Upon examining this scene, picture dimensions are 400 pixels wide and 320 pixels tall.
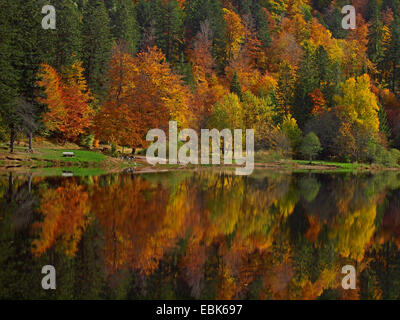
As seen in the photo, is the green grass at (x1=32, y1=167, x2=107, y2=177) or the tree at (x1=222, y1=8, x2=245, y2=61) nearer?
the green grass at (x1=32, y1=167, x2=107, y2=177)

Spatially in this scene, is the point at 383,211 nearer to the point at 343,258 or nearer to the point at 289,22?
the point at 343,258

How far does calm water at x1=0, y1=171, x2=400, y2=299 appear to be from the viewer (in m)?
10.5

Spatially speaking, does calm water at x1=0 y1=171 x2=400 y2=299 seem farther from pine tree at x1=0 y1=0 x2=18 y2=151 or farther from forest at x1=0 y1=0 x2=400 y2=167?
forest at x1=0 y1=0 x2=400 y2=167

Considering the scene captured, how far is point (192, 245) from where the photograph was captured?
14352mm

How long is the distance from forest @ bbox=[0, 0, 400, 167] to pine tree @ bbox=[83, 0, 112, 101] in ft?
0.53

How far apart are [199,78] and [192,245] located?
7589 centimetres

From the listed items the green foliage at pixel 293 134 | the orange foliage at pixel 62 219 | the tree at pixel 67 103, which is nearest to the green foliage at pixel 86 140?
the tree at pixel 67 103

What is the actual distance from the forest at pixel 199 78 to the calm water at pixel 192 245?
2589cm

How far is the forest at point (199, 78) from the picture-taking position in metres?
49.3

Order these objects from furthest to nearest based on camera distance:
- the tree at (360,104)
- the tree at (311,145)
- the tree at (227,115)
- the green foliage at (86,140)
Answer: the tree at (360,104) < the tree at (227,115) < the tree at (311,145) < the green foliage at (86,140)

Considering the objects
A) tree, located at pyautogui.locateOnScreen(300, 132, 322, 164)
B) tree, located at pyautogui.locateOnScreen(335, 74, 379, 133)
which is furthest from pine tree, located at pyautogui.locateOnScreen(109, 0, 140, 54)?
tree, located at pyautogui.locateOnScreen(335, 74, 379, 133)

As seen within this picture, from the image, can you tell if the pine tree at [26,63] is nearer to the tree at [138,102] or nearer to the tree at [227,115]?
the tree at [138,102]

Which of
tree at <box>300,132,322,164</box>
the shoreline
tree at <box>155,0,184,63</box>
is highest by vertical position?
tree at <box>155,0,184,63</box>
